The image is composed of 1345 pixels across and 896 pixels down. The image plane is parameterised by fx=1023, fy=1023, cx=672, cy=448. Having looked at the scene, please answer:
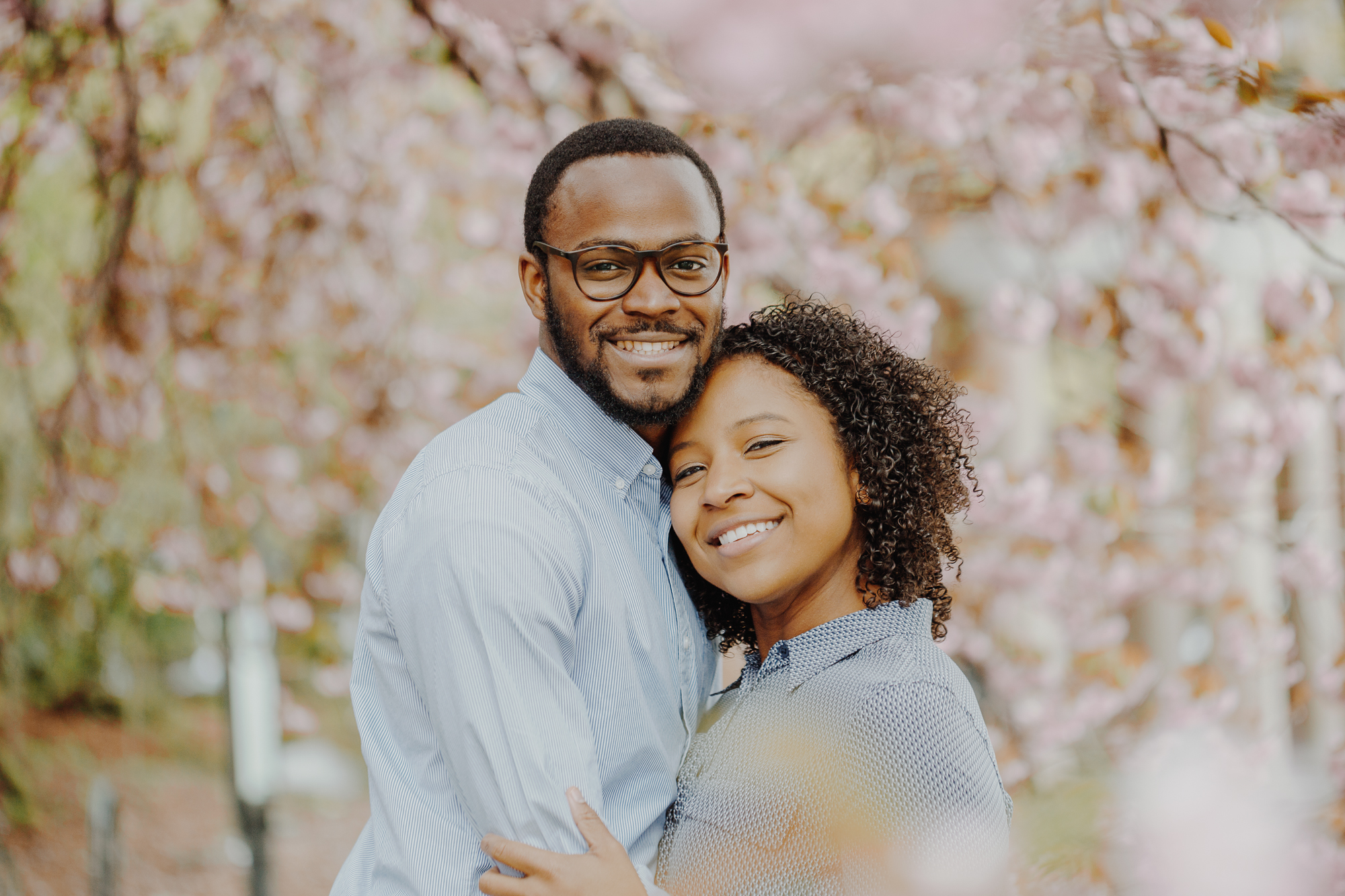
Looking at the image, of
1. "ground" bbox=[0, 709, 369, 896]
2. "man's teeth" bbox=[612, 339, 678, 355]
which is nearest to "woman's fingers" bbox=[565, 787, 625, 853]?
"man's teeth" bbox=[612, 339, 678, 355]

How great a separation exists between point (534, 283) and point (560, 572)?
0.61m

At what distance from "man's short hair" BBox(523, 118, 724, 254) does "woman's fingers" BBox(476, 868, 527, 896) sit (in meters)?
1.05

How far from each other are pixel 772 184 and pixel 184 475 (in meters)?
3.23

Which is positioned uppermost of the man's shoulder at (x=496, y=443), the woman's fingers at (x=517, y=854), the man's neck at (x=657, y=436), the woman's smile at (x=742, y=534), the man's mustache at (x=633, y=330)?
the man's mustache at (x=633, y=330)

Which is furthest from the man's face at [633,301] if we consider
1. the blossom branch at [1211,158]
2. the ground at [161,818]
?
the ground at [161,818]

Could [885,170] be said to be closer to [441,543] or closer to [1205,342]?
[1205,342]

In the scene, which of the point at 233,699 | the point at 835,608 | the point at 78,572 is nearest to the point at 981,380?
the point at 835,608

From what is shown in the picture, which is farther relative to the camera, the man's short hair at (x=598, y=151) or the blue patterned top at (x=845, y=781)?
the man's short hair at (x=598, y=151)

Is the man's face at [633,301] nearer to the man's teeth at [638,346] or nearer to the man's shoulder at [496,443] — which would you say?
the man's teeth at [638,346]

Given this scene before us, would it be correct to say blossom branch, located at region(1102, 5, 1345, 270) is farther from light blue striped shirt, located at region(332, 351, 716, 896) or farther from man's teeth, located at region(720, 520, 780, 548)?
light blue striped shirt, located at region(332, 351, 716, 896)

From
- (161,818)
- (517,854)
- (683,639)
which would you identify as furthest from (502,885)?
(161,818)

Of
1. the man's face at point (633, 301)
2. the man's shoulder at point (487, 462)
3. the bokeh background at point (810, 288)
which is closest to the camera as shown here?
the man's shoulder at point (487, 462)

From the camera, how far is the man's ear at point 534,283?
6.09 feet

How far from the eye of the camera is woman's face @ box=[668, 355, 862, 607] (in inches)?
69.9
